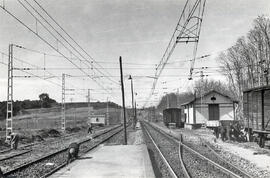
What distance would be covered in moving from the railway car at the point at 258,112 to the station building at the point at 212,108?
28.3 meters

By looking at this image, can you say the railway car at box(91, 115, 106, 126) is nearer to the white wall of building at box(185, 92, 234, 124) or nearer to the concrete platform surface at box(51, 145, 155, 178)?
the white wall of building at box(185, 92, 234, 124)

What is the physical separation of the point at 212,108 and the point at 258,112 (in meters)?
31.8

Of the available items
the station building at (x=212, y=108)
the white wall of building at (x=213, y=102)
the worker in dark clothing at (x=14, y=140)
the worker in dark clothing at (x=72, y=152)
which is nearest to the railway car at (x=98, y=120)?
the station building at (x=212, y=108)

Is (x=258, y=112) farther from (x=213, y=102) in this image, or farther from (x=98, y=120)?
(x=98, y=120)

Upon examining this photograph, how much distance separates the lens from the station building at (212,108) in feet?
177

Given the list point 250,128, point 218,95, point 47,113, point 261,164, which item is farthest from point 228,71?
point 47,113

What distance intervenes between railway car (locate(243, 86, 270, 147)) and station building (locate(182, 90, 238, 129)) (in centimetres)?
2828

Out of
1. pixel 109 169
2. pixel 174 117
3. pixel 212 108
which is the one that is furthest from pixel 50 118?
pixel 109 169

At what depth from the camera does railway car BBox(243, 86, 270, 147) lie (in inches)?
857

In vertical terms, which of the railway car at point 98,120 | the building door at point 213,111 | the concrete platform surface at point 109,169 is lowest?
the railway car at point 98,120

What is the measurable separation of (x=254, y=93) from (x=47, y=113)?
286 feet

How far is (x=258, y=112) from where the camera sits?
22906mm

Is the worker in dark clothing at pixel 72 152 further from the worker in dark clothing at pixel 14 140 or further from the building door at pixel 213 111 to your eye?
the building door at pixel 213 111

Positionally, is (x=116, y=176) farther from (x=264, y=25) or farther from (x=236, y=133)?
(x=264, y=25)
